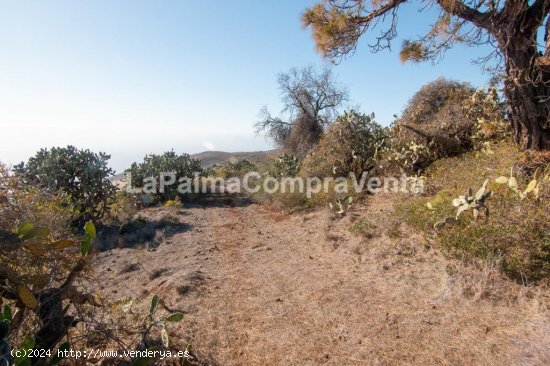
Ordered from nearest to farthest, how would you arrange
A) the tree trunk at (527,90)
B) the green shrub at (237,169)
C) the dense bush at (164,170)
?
the tree trunk at (527,90)
the dense bush at (164,170)
the green shrub at (237,169)

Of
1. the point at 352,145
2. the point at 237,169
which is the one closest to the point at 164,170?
the point at 352,145

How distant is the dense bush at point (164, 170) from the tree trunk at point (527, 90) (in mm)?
9921

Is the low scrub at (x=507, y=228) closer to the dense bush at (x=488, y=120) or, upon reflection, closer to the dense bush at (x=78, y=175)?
the dense bush at (x=488, y=120)

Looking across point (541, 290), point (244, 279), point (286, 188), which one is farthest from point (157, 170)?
point (541, 290)

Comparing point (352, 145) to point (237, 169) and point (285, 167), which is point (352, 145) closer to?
point (285, 167)

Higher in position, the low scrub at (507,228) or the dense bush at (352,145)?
the dense bush at (352,145)

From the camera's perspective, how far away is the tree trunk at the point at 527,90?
4.61 metres

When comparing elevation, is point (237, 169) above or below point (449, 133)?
below

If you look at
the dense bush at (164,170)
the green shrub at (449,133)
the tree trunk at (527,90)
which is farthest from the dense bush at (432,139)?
the dense bush at (164,170)

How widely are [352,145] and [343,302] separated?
6862 millimetres

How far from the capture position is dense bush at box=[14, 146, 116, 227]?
8414 mm

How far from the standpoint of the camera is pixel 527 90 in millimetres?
4754

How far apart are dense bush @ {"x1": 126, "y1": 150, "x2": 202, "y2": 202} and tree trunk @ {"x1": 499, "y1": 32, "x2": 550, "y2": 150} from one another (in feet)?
32.5

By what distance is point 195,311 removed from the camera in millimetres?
3703
